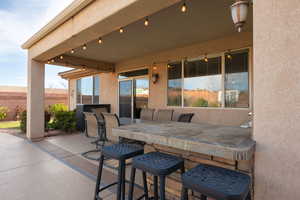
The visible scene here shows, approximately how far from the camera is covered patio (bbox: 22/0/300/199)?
109 cm

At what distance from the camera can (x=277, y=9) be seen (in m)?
1.09

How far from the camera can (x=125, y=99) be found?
7219 mm

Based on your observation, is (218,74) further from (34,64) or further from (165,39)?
(34,64)

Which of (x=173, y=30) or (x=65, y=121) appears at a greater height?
(x=173, y=30)

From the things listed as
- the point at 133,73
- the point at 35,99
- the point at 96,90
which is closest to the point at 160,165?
the point at 35,99

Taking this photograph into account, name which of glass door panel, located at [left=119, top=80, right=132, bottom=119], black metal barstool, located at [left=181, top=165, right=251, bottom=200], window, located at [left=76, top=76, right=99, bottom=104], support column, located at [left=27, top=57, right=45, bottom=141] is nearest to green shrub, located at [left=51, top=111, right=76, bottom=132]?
support column, located at [left=27, top=57, right=45, bottom=141]

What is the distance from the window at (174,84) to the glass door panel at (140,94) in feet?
3.64

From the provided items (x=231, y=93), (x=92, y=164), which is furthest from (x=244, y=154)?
(x=231, y=93)

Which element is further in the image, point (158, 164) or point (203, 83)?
point (203, 83)

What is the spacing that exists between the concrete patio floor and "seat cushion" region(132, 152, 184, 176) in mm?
1081

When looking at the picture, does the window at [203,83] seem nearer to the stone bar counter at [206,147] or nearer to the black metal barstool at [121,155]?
the stone bar counter at [206,147]

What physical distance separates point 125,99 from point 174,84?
2710 mm

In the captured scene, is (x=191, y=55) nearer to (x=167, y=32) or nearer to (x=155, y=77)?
(x=167, y=32)

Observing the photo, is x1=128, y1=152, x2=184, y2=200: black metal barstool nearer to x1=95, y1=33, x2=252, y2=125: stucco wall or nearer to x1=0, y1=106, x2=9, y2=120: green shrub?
x1=95, y1=33, x2=252, y2=125: stucco wall
